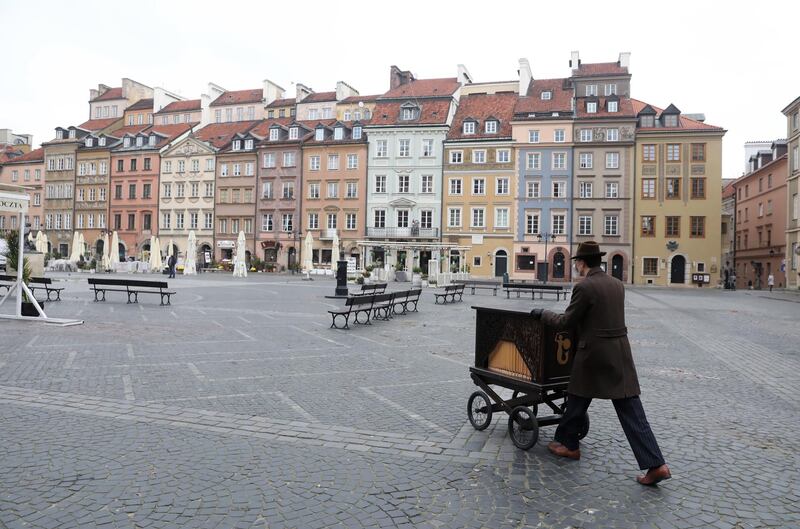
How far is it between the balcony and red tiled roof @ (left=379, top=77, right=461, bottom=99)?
43.2ft

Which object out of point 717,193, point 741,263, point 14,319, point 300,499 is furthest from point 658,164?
point 300,499

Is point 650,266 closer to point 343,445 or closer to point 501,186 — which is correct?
point 501,186

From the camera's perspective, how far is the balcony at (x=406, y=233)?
5615 cm

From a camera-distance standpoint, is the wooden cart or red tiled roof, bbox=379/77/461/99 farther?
red tiled roof, bbox=379/77/461/99

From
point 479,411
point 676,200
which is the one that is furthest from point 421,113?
point 479,411

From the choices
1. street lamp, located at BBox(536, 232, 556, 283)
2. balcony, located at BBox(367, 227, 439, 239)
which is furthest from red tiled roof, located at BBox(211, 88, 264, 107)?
street lamp, located at BBox(536, 232, 556, 283)

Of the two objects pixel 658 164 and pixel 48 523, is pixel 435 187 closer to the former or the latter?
pixel 658 164

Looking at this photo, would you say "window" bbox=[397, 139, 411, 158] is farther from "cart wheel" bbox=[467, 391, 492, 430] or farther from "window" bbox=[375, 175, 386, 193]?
"cart wheel" bbox=[467, 391, 492, 430]

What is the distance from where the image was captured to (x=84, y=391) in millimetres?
7656

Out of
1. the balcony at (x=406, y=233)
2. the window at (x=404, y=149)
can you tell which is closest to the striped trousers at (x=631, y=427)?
the balcony at (x=406, y=233)

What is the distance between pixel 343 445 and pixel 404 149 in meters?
53.0

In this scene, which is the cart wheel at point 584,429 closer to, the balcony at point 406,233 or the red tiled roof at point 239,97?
the balcony at point 406,233

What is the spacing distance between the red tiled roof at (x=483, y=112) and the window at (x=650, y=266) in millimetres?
15616

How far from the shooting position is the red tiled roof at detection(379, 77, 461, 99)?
198 ft
